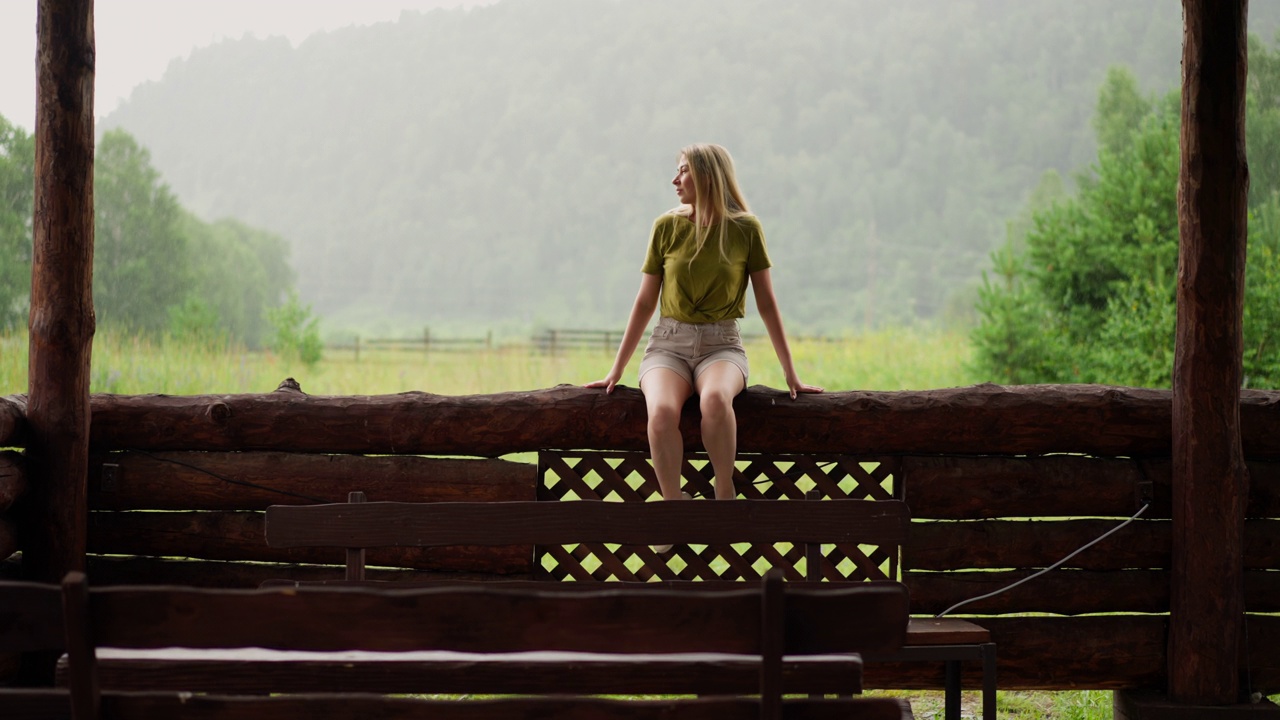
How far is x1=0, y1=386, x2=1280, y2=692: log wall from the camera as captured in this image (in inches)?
190

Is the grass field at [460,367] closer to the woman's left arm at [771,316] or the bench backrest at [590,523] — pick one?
the woman's left arm at [771,316]

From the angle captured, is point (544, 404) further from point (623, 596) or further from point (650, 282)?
point (623, 596)

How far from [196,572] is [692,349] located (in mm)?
2661

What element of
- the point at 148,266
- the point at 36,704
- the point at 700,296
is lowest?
the point at 36,704

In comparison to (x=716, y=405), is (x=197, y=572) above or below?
below

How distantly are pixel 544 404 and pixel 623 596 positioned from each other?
2821 millimetres

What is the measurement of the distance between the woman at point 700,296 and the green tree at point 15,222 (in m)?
9.95

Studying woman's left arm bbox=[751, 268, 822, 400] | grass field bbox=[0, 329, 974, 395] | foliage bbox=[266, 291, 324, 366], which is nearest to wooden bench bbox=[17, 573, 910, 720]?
woman's left arm bbox=[751, 268, 822, 400]

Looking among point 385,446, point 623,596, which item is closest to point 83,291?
point 385,446

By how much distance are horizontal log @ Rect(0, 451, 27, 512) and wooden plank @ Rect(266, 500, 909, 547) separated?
1.95 m

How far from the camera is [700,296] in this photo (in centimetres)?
467

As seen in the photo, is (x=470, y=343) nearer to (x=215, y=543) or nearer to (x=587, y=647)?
(x=215, y=543)

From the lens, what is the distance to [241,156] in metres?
51.9

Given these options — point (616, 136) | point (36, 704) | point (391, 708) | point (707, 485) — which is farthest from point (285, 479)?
point (616, 136)
